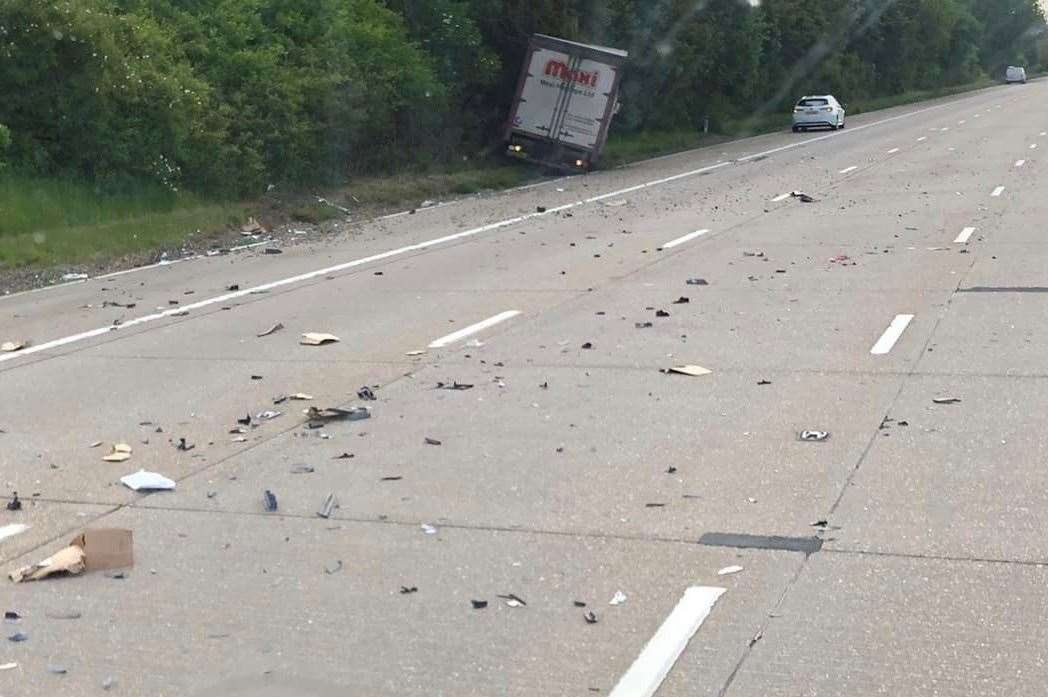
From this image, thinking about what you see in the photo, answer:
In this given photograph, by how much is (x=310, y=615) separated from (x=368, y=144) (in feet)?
86.9

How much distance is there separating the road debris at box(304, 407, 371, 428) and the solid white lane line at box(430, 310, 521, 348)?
2.56m

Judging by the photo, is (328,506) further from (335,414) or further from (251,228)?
(251,228)

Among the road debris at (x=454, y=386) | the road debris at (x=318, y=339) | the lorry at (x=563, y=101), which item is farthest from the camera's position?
the lorry at (x=563, y=101)

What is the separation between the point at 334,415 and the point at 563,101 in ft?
83.5

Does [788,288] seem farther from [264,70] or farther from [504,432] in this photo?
[264,70]

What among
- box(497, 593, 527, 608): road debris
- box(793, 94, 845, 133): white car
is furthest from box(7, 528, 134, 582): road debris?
box(793, 94, 845, 133): white car

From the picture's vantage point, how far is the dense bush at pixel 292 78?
2239 centimetres

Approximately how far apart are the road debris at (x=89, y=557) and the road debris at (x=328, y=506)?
37.2 inches

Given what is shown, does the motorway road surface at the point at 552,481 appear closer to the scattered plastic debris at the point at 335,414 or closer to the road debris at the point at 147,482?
the road debris at the point at 147,482

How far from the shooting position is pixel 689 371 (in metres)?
10.7

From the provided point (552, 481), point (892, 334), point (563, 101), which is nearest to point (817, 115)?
point (563, 101)

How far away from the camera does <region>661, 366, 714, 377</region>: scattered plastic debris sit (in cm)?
1069

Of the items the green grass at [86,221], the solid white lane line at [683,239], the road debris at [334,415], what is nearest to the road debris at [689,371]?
the road debris at [334,415]

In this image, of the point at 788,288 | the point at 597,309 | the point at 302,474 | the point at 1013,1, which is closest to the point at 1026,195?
the point at 788,288
